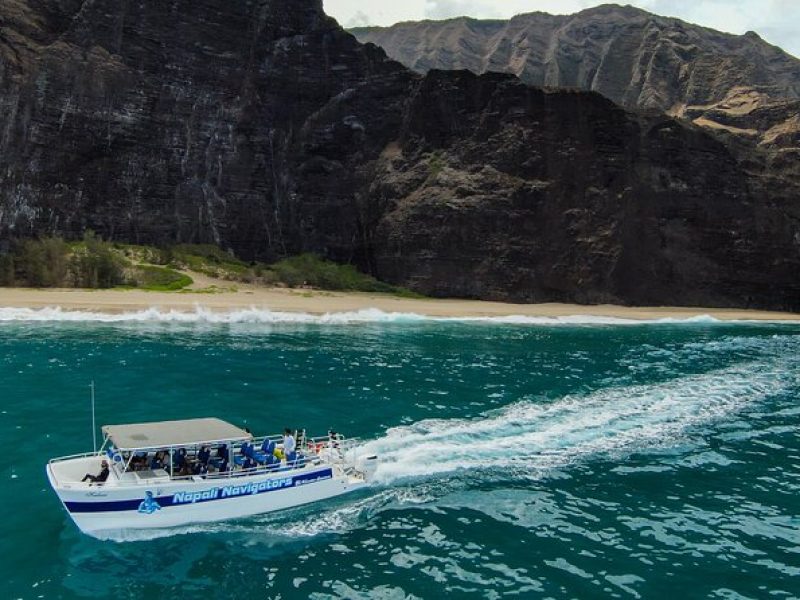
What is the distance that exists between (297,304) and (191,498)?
60062 mm

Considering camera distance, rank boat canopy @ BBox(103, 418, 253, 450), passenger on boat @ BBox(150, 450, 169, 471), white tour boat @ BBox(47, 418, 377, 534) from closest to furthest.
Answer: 1. white tour boat @ BBox(47, 418, 377, 534)
2. boat canopy @ BBox(103, 418, 253, 450)
3. passenger on boat @ BBox(150, 450, 169, 471)

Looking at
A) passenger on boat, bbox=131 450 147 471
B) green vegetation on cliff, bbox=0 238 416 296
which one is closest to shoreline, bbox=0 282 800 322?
green vegetation on cliff, bbox=0 238 416 296

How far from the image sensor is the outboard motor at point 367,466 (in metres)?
26.7

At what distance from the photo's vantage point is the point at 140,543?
21.6m

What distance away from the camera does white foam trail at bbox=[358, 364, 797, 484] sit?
1140 inches

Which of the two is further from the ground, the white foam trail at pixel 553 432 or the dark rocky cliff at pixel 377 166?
the dark rocky cliff at pixel 377 166

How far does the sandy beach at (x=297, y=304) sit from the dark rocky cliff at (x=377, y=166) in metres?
5.04

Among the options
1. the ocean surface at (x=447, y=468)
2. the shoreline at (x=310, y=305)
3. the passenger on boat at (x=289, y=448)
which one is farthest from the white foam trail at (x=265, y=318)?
the passenger on boat at (x=289, y=448)

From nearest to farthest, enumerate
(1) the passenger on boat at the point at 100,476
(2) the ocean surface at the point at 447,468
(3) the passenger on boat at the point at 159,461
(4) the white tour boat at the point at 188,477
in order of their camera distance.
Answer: (2) the ocean surface at the point at 447,468 → (4) the white tour boat at the point at 188,477 → (1) the passenger on boat at the point at 100,476 → (3) the passenger on boat at the point at 159,461

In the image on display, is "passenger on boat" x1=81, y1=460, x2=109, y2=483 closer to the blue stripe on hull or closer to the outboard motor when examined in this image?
the blue stripe on hull

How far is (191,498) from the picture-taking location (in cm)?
2275

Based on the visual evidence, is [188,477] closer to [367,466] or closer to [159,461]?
[159,461]

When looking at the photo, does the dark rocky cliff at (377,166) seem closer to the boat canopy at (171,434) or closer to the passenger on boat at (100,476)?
the boat canopy at (171,434)

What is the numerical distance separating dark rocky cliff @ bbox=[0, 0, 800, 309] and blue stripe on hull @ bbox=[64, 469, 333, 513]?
7712cm
